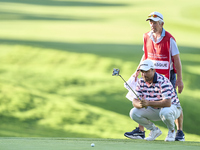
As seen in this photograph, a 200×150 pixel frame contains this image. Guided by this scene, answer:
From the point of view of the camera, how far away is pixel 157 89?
580cm

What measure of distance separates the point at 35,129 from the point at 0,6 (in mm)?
21454

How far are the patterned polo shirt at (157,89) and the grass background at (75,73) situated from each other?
9.08 ft

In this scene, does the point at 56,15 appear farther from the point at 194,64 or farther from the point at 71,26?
the point at 194,64

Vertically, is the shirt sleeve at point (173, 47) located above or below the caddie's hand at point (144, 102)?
above

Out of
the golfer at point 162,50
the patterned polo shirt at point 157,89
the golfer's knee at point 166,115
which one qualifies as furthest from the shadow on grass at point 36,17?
the golfer's knee at point 166,115

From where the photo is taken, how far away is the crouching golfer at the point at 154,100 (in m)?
5.70

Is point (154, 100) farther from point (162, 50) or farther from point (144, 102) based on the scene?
point (162, 50)

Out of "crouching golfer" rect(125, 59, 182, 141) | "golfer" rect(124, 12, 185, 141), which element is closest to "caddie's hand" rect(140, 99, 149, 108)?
"crouching golfer" rect(125, 59, 182, 141)

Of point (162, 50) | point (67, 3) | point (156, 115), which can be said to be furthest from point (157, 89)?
point (67, 3)

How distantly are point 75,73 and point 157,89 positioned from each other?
6.46m

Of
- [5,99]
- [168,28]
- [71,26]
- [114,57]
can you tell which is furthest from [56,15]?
[5,99]

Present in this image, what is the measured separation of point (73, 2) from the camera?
3288cm

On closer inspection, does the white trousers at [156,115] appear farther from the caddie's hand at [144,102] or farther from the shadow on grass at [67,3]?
the shadow on grass at [67,3]

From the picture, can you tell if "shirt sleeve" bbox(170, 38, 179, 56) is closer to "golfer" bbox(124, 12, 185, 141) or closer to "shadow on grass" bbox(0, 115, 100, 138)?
"golfer" bbox(124, 12, 185, 141)
